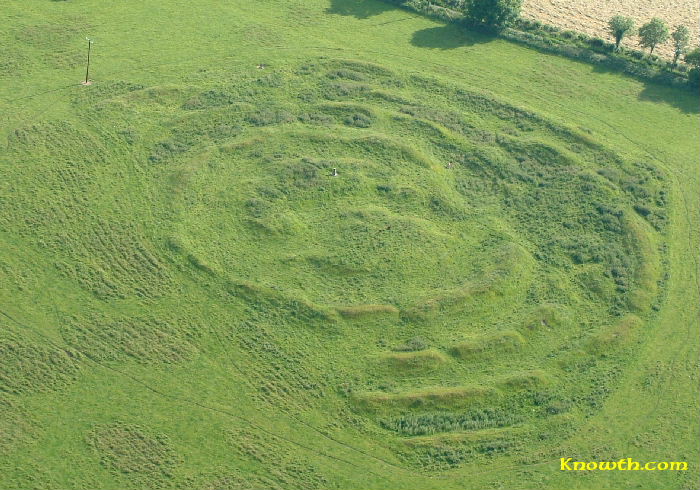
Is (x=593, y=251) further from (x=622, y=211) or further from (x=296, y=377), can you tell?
(x=296, y=377)

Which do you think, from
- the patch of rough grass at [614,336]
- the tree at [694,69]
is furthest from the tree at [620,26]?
the patch of rough grass at [614,336]

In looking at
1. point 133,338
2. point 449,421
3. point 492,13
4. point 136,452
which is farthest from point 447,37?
point 136,452

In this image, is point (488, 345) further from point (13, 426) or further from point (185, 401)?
point (13, 426)

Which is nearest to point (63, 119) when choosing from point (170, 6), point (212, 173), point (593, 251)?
point (212, 173)

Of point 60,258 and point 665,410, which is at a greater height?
point 665,410

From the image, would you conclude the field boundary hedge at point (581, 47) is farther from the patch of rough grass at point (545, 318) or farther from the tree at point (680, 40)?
the patch of rough grass at point (545, 318)

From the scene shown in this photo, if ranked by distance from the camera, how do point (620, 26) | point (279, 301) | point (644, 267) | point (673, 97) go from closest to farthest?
point (279, 301), point (644, 267), point (673, 97), point (620, 26)

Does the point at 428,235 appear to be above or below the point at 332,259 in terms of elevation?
above

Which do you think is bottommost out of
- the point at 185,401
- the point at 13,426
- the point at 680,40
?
the point at 13,426
